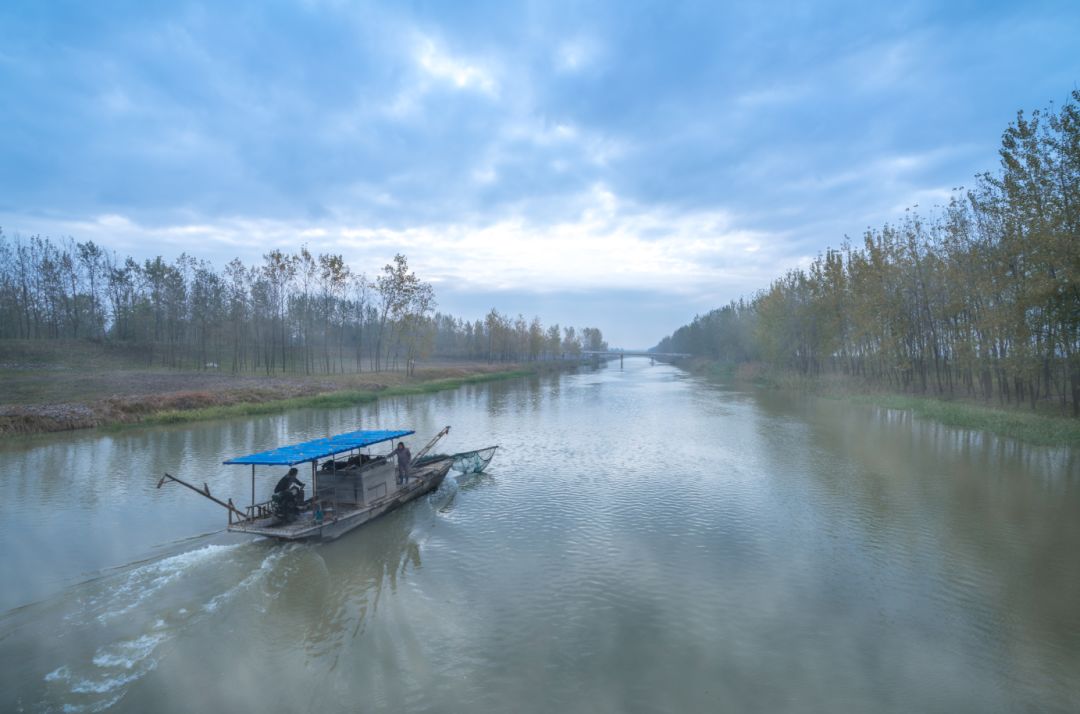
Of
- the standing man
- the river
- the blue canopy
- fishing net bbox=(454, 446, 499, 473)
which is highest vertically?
the blue canopy

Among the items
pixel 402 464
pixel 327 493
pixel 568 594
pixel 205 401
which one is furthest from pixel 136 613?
pixel 205 401

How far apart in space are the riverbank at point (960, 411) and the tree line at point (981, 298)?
5.88ft

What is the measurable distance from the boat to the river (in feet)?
1.94

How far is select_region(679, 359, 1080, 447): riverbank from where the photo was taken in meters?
24.2

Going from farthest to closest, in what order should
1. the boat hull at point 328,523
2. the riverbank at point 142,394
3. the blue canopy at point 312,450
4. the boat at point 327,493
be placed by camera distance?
the riverbank at point 142,394, the blue canopy at point 312,450, the boat at point 327,493, the boat hull at point 328,523

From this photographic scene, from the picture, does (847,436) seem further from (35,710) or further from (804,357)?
(804,357)

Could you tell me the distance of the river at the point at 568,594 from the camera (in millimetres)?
7727

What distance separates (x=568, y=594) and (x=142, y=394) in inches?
1478

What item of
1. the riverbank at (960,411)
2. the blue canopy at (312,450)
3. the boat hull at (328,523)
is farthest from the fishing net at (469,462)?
the riverbank at (960,411)

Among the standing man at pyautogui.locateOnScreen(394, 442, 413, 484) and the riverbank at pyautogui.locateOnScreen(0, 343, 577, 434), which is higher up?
the riverbank at pyautogui.locateOnScreen(0, 343, 577, 434)

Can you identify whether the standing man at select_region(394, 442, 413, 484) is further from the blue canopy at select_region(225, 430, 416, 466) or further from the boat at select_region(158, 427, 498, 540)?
the blue canopy at select_region(225, 430, 416, 466)

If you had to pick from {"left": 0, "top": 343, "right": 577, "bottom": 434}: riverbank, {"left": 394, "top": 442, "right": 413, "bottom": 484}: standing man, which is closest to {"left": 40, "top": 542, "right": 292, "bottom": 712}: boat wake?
{"left": 394, "top": 442, "right": 413, "bottom": 484}: standing man

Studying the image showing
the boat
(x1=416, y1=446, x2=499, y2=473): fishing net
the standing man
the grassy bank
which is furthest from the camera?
the grassy bank

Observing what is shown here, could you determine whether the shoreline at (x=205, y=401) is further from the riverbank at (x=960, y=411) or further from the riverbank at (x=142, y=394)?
the riverbank at (x=960, y=411)
